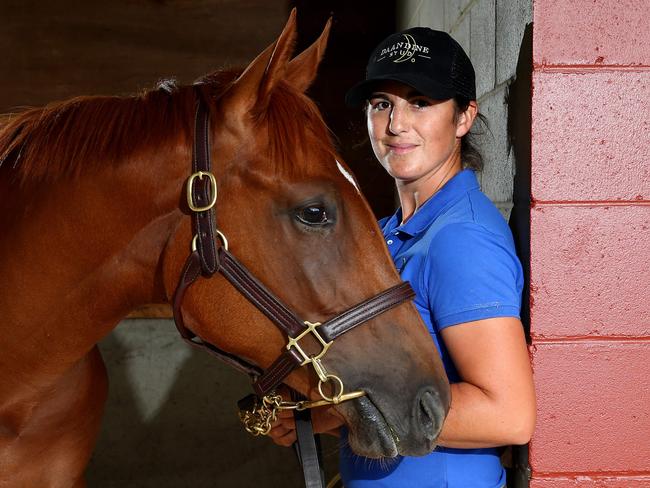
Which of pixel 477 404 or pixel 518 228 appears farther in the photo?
pixel 518 228

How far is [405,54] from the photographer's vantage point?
1.27 meters

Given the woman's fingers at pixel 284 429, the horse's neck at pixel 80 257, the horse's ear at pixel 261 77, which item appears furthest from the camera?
the woman's fingers at pixel 284 429

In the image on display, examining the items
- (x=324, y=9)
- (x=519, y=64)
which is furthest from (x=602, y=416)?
(x=324, y=9)

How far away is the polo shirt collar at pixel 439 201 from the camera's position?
4.15 ft

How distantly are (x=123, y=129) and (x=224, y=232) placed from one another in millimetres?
242

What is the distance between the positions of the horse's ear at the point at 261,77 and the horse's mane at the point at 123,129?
0.10ft

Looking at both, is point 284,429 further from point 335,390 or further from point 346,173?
point 346,173

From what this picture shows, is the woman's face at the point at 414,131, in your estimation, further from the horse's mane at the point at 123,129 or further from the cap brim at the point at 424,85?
the horse's mane at the point at 123,129

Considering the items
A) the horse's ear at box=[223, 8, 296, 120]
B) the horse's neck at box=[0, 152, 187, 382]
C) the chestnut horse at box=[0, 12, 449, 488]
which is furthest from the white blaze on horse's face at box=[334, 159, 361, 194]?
the horse's neck at box=[0, 152, 187, 382]

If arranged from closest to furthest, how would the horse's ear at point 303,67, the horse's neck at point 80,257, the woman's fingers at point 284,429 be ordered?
the horse's neck at point 80,257 < the horse's ear at point 303,67 < the woman's fingers at point 284,429

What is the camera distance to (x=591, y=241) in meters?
1.28

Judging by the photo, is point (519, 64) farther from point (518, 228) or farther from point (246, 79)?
point (246, 79)

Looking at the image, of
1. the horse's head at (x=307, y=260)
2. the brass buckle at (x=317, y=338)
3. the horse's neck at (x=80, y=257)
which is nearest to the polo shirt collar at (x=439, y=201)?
the horse's head at (x=307, y=260)

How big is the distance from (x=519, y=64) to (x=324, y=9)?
1903 mm
